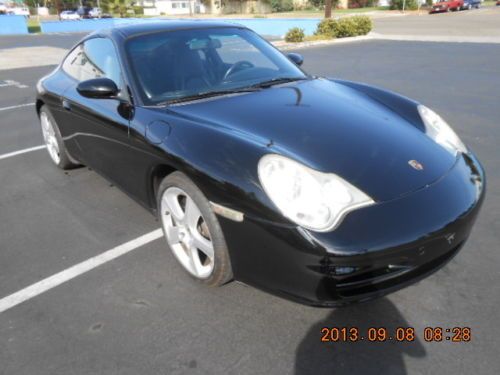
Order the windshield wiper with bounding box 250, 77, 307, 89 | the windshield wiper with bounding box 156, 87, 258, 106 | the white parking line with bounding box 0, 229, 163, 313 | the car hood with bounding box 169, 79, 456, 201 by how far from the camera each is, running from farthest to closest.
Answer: the windshield wiper with bounding box 250, 77, 307, 89, the windshield wiper with bounding box 156, 87, 258, 106, the white parking line with bounding box 0, 229, 163, 313, the car hood with bounding box 169, 79, 456, 201

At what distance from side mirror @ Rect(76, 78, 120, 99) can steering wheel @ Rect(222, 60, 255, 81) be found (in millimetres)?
787

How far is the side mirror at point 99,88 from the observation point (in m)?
2.84

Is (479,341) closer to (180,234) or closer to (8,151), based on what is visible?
(180,234)

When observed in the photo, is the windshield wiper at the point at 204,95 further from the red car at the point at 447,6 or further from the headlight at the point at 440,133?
the red car at the point at 447,6

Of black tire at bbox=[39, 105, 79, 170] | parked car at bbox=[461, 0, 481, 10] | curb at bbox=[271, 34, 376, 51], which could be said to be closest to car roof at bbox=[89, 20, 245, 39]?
black tire at bbox=[39, 105, 79, 170]

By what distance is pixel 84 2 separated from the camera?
70.5 metres

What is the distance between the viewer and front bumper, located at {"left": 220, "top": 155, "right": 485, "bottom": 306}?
1839 mm

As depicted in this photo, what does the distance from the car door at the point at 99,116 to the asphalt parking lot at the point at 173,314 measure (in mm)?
461

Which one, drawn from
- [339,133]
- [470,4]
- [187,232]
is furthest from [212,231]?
[470,4]

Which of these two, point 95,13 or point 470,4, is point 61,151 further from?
point 95,13

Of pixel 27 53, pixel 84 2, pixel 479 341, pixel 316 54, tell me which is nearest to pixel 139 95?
pixel 479 341

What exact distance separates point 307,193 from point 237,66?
166cm

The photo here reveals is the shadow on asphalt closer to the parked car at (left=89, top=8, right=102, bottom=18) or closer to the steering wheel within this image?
the steering wheel

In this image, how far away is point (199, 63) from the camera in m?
3.12
